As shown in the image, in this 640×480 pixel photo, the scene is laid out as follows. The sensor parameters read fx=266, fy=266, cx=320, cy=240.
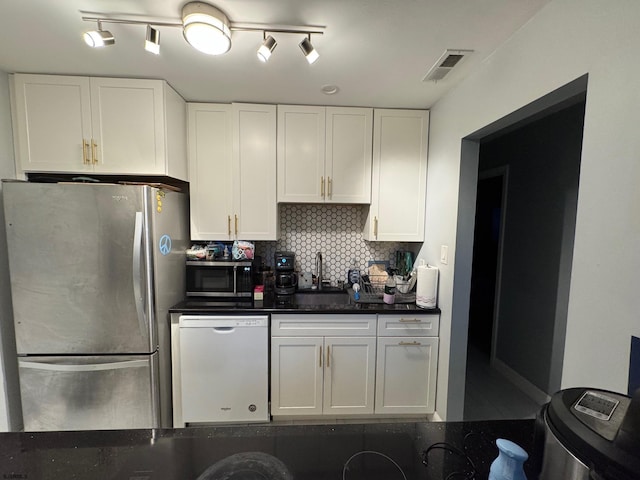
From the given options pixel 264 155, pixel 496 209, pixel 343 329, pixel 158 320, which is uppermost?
pixel 264 155

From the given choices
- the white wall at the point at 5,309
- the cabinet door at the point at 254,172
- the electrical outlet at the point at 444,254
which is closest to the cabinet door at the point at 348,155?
the cabinet door at the point at 254,172

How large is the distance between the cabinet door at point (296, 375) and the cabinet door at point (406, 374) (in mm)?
468

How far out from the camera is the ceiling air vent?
4.74 feet

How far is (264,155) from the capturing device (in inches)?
84.0

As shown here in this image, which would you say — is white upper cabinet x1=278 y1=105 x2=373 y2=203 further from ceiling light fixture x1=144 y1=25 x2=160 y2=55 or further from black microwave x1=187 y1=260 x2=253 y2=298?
ceiling light fixture x1=144 y1=25 x2=160 y2=55

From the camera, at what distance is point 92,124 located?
5.87 feet

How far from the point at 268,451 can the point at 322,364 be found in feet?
4.09

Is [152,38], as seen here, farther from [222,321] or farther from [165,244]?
[222,321]

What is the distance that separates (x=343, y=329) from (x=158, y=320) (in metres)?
1.27

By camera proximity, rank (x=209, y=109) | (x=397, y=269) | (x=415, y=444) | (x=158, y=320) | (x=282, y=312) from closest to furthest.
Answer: (x=415, y=444) → (x=158, y=320) → (x=282, y=312) → (x=209, y=109) → (x=397, y=269)

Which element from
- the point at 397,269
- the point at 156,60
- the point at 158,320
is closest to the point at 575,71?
the point at 397,269

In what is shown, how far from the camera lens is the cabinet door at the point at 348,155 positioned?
84.6 inches

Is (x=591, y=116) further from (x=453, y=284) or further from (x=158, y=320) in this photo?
(x=158, y=320)

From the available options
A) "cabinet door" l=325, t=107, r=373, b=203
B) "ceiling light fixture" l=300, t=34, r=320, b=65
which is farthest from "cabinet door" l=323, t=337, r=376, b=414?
"ceiling light fixture" l=300, t=34, r=320, b=65
